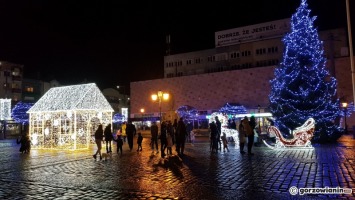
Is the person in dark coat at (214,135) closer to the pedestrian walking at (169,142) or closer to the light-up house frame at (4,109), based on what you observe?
the pedestrian walking at (169,142)

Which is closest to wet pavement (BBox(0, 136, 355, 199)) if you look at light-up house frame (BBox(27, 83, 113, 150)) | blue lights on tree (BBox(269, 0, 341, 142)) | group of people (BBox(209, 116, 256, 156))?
group of people (BBox(209, 116, 256, 156))

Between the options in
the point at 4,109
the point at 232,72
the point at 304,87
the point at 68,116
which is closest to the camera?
the point at 68,116

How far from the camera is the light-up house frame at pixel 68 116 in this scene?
77.5ft

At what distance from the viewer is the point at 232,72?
208ft

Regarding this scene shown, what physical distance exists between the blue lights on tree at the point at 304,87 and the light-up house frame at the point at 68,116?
13.0 metres

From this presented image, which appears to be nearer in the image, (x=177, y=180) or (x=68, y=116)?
(x=177, y=180)

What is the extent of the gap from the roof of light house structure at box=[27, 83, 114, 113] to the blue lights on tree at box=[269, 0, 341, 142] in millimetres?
Result: 13106

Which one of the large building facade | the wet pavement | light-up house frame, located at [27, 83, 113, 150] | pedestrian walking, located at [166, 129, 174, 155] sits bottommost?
the wet pavement

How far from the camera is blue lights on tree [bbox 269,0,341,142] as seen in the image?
2512 cm

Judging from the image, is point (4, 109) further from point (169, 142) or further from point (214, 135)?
point (214, 135)

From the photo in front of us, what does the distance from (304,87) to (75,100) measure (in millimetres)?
16586

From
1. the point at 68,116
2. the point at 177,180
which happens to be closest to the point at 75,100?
the point at 68,116

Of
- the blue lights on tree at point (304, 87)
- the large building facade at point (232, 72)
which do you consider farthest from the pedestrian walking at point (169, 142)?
the large building facade at point (232, 72)

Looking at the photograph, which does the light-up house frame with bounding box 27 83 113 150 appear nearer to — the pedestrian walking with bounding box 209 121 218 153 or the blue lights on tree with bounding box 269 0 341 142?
the pedestrian walking with bounding box 209 121 218 153
